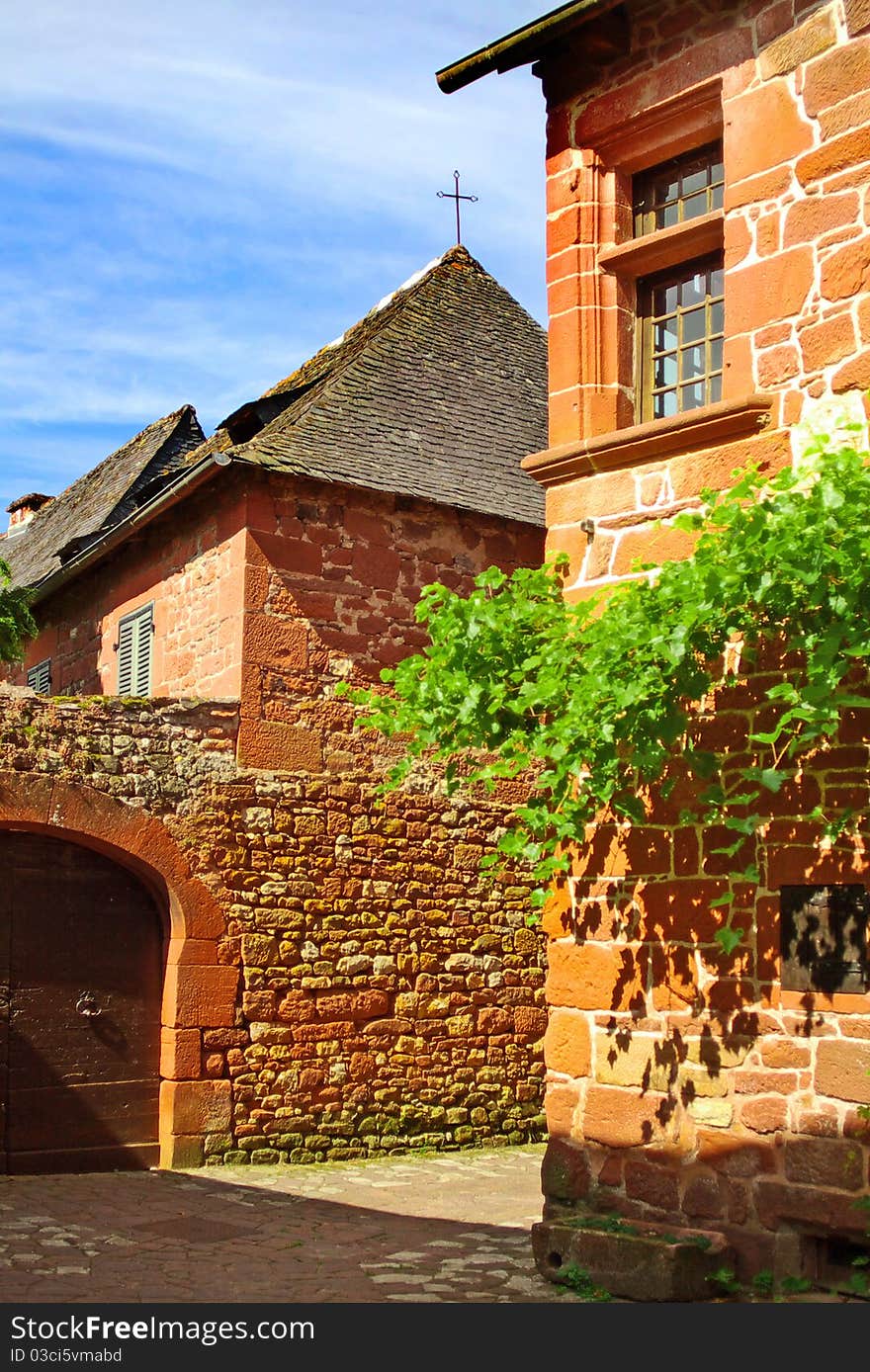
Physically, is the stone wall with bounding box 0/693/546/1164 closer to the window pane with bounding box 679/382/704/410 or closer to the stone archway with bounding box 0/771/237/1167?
the stone archway with bounding box 0/771/237/1167

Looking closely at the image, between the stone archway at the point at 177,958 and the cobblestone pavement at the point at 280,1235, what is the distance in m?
0.33

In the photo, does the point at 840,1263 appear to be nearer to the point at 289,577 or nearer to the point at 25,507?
the point at 289,577

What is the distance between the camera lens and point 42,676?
14.5 metres

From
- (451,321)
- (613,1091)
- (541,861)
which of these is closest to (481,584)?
(541,861)

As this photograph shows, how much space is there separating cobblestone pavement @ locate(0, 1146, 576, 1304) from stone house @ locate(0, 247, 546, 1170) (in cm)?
61

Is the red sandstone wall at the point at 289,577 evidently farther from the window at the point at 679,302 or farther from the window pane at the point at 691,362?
the window pane at the point at 691,362

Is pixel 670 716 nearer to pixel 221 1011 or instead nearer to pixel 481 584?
pixel 481 584

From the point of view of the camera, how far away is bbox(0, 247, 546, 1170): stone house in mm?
9578

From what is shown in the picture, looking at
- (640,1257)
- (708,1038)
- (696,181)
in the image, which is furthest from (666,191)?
(640,1257)

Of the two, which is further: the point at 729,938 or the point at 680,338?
the point at 680,338

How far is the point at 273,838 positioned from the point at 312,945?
820 millimetres

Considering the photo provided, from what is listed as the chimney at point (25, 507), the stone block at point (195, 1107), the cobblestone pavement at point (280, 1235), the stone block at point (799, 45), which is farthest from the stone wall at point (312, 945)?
the chimney at point (25, 507)
